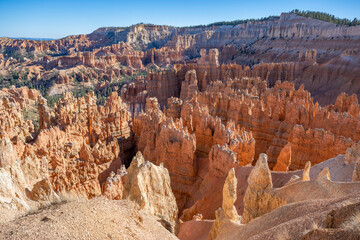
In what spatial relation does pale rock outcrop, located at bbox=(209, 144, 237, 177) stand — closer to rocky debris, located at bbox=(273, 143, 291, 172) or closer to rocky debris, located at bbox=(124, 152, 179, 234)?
rocky debris, located at bbox=(273, 143, 291, 172)

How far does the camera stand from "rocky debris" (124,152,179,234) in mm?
7457

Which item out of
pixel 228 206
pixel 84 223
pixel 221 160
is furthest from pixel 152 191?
pixel 221 160

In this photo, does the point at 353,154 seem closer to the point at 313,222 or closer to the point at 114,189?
the point at 313,222

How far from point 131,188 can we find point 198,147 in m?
10.9

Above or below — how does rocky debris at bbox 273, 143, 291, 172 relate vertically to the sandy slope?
below

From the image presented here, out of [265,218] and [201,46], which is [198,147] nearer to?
[265,218]

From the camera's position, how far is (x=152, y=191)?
26.6 ft

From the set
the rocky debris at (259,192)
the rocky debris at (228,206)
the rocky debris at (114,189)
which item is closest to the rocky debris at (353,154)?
the rocky debris at (259,192)

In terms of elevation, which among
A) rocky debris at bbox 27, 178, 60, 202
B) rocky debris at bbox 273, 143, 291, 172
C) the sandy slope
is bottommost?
rocky debris at bbox 273, 143, 291, 172

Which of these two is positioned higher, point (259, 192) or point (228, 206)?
point (259, 192)

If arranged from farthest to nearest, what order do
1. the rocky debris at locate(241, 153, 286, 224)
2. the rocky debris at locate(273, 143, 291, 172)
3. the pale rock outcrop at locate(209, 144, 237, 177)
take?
the rocky debris at locate(273, 143, 291, 172) → the pale rock outcrop at locate(209, 144, 237, 177) → the rocky debris at locate(241, 153, 286, 224)

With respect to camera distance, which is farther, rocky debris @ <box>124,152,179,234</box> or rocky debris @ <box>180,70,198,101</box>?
rocky debris @ <box>180,70,198,101</box>

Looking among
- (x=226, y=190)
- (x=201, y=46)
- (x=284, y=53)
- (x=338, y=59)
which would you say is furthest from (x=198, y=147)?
(x=201, y=46)

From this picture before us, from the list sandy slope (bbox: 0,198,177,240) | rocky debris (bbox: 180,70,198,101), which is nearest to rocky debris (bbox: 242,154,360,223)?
sandy slope (bbox: 0,198,177,240)
